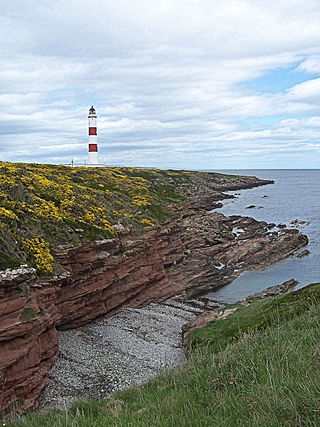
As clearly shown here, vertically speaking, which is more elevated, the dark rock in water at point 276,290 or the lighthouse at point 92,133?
the lighthouse at point 92,133

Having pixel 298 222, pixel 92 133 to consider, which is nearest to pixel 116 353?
pixel 298 222

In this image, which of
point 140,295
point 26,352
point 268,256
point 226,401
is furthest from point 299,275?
point 226,401

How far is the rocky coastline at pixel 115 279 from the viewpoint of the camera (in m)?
18.0

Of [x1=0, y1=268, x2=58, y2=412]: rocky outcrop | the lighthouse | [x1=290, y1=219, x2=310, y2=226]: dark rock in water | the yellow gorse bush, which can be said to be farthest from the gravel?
the lighthouse

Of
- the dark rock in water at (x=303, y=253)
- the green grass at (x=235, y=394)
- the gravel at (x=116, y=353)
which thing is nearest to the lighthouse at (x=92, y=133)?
the dark rock in water at (x=303, y=253)

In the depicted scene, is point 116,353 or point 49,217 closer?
point 116,353

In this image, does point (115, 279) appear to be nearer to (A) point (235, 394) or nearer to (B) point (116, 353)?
(B) point (116, 353)

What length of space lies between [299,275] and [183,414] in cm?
3982

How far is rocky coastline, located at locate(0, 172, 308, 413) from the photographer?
18050 mm

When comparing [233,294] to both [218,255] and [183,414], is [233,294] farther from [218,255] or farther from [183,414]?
[183,414]

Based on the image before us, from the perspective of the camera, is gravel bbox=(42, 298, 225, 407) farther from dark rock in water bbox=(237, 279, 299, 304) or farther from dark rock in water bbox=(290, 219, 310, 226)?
dark rock in water bbox=(290, 219, 310, 226)

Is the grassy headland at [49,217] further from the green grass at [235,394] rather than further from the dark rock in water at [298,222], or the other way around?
the dark rock in water at [298,222]

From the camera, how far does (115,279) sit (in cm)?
3173

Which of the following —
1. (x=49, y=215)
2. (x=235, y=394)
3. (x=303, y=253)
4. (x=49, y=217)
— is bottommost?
(x=303, y=253)
